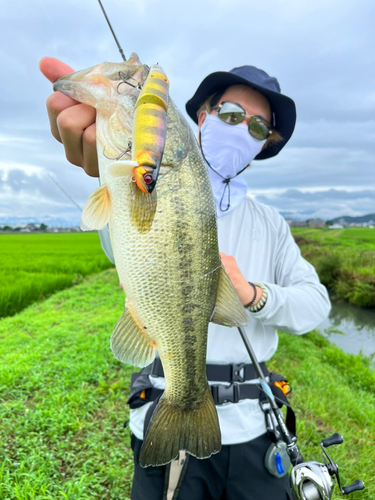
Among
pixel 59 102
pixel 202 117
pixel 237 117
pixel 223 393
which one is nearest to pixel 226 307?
pixel 223 393

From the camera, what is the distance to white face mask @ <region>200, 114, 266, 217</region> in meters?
2.71

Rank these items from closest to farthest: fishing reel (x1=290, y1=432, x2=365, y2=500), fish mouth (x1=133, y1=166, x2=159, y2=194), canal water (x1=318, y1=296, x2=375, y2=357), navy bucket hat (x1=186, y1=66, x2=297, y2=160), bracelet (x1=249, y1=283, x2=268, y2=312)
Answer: fish mouth (x1=133, y1=166, x2=159, y2=194) < fishing reel (x1=290, y1=432, x2=365, y2=500) < bracelet (x1=249, y1=283, x2=268, y2=312) < navy bucket hat (x1=186, y1=66, x2=297, y2=160) < canal water (x1=318, y1=296, x2=375, y2=357)

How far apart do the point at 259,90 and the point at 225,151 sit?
55 cm

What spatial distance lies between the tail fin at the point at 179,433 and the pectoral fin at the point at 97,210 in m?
0.97

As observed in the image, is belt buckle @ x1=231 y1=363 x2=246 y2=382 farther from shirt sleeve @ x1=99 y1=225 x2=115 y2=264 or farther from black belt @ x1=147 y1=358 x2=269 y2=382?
shirt sleeve @ x1=99 y1=225 x2=115 y2=264

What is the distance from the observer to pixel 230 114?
270cm

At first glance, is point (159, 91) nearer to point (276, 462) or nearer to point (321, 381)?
point (276, 462)

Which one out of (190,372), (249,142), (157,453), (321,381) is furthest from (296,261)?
(321,381)

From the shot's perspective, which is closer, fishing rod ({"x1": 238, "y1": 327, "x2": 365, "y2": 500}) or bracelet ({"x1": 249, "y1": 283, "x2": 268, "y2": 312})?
fishing rod ({"x1": 238, "y1": 327, "x2": 365, "y2": 500})

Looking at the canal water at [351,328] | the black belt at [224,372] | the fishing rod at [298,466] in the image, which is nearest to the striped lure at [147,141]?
the fishing rod at [298,466]

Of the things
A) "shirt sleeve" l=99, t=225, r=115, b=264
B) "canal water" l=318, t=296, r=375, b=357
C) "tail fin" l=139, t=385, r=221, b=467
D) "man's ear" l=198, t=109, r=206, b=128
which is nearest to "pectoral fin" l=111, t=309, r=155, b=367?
"tail fin" l=139, t=385, r=221, b=467

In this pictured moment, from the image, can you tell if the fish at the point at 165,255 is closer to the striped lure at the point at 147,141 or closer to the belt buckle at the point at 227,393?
the striped lure at the point at 147,141

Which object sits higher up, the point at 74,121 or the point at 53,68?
the point at 53,68

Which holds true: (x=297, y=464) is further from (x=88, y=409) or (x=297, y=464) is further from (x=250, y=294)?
(x=88, y=409)
